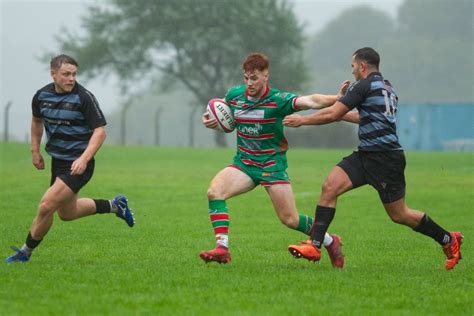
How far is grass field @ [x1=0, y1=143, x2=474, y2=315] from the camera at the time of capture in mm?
7156

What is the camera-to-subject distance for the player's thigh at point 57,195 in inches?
363

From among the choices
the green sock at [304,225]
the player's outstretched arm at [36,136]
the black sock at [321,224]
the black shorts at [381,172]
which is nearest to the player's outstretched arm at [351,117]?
the black shorts at [381,172]

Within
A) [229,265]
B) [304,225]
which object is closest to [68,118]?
[229,265]

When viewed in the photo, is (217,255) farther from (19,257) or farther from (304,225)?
(19,257)

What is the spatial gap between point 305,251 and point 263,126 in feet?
4.37

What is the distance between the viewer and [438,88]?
101000mm

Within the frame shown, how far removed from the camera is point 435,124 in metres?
59.2

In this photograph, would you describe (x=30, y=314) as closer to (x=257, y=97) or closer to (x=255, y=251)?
(x=257, y=97)

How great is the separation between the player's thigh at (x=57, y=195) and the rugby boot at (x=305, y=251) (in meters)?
2.24

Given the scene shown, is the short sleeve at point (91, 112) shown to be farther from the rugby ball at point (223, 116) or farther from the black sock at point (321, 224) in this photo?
the black sock at point (321, 224)

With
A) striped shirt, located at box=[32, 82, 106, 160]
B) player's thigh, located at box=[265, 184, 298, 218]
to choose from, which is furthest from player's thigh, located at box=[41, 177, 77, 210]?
player's thigh, located at box=[265, 184, 298, 218]

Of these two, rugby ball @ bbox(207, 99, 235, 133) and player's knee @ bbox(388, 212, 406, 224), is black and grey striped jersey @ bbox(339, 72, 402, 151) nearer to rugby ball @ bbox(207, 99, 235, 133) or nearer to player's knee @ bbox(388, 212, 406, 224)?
player's knee @ bbox(388, 212, 406, 224)

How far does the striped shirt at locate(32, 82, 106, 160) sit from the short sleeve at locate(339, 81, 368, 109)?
7.90 feet

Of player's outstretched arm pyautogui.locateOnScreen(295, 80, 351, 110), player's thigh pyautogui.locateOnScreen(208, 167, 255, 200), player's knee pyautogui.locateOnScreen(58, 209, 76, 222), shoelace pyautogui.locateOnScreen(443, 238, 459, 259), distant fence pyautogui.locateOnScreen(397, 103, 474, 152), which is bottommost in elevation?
distant fence pyautogui.locateOnScreen(397, 103, 474, 152)
